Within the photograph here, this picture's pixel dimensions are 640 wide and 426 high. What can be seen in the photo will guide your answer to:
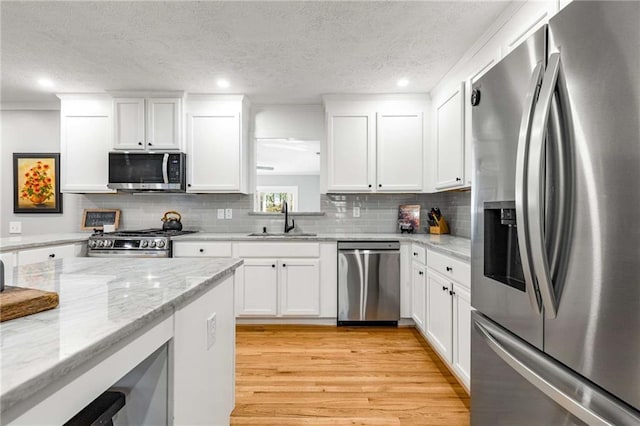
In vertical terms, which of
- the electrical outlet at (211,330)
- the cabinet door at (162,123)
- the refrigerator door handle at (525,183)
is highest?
the cabinet door at (162,123)

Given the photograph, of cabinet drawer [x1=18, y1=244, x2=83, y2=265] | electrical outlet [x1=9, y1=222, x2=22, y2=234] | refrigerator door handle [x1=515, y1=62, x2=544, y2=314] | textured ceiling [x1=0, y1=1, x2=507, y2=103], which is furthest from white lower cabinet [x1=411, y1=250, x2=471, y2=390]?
electrical outlet [x1=9, y1=222, x2=22, y2=234]

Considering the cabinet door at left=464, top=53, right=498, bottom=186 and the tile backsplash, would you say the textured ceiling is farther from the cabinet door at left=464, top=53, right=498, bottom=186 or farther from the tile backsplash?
the tile backsplash

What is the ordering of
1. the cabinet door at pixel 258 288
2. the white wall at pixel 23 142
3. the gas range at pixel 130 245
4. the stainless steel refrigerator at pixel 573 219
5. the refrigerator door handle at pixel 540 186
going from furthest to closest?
the white wall at pixel 23 142 → the cabinet door at pixel 258 288 → the gas range at pixel 130 245 → the refrigerator door handle at pixel 540 186 → the stainless steel refrigerator at pixel 573 219

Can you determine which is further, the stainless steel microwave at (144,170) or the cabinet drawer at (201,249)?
the stainless steel microwave at (144,170)

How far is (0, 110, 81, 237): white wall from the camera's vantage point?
12.5 feet

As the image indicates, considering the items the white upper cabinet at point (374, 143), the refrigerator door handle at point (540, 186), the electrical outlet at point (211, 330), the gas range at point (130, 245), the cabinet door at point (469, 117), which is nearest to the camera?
the refrigerator door handle at point (540, 186)

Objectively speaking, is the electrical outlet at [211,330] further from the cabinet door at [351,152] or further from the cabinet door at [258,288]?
the cabinet door at [351,152]

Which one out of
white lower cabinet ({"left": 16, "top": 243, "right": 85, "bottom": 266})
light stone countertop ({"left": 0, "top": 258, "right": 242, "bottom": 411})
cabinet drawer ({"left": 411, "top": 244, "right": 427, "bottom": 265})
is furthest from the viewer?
cabinet drawer ({"left": 411, "top": 244, "right": 427, "bottom": 265})

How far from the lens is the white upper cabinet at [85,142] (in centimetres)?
350

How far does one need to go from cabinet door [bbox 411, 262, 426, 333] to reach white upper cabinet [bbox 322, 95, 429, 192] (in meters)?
0.91

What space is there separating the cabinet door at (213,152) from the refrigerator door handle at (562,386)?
2946 millimetres

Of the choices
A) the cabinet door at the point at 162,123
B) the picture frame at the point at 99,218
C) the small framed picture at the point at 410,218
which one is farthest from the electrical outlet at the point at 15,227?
the small framed picture at the point at 410,218

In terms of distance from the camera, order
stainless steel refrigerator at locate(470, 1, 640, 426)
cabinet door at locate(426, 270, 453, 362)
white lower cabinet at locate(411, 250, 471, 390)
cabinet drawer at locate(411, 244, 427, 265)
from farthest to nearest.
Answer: cabinet drawer at locate(411, 244, 427, 265), cabinet door at locate(426, 270, 453, 362), white lower cabinet at locate(411, 250, 471, 390), stainless steel refrigerator at locate(470, 1, 640, 426)

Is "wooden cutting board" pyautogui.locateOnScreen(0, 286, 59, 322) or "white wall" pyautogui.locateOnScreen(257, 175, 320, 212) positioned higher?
"white wall" pyautogui.locateOnScreen(257, 175, 320, 212)
